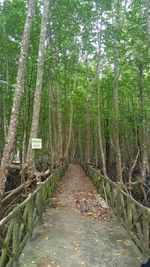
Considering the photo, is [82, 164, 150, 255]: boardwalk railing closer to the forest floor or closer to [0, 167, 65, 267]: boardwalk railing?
the forest floor

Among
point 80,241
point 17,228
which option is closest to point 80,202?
point 80,241

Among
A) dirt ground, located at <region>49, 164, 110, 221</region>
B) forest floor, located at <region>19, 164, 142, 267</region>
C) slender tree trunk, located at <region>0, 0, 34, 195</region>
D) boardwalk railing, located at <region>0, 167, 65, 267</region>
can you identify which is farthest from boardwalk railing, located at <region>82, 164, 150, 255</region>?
slender tree trunk, located at <region>0, 0, 34, 195</region>

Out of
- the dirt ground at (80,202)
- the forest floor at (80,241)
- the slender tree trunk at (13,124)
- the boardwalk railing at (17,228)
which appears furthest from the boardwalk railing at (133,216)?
the slender tree trunk at (13,124)

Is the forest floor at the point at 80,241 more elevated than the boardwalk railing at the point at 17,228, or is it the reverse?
the boardwalk railing at the point at 17,228

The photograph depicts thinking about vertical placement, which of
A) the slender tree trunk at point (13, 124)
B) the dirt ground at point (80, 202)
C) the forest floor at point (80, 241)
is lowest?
the forest floor at point (80, 241)

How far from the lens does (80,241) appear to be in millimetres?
6859

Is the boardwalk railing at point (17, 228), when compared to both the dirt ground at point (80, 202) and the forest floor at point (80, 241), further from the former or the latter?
the dirt ground at point (80, 202)

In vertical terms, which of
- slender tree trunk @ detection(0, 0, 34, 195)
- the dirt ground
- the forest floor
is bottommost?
the forest floor

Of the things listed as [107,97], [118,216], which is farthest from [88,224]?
[107,97]

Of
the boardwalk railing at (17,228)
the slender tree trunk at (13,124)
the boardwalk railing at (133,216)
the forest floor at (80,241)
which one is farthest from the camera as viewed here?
the slender tree trunk at (13,124)

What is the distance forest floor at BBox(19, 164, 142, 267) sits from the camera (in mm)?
5715

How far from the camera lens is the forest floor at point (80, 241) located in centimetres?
571

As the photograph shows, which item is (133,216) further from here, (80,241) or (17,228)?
(17,228)

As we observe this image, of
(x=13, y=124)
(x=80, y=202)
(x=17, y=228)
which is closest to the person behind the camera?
(x=17, y=228)
